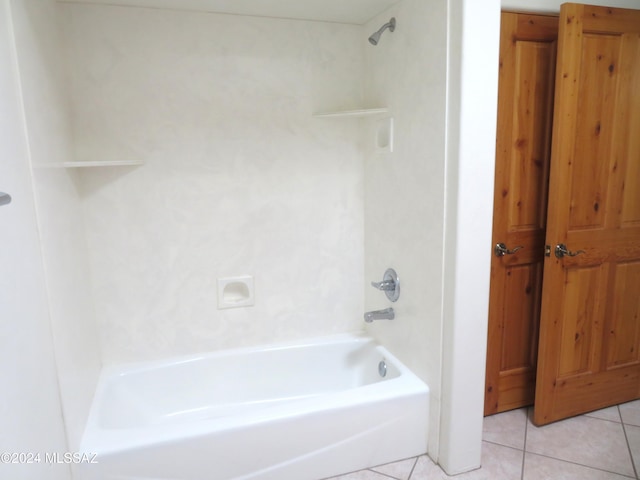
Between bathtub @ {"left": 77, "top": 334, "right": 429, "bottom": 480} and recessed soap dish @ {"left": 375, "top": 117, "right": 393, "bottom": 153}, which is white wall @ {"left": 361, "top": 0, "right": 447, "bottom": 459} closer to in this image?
recessed soap dish @ {"left": 375, "top": 117, "right": 393, "bottom": 153}

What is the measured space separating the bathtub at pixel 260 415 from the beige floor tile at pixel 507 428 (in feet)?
1.39

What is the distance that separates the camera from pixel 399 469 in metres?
1.95

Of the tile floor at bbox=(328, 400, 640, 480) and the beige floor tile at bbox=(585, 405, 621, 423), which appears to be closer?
the tile floor at bbox=(328, 400, 640, 480)

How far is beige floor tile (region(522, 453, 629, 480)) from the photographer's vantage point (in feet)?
6.17

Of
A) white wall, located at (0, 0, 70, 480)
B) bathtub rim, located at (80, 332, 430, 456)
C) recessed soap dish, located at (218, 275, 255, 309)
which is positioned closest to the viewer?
white wall, located at (0, 0, 70, 480)

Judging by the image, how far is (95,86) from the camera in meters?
2.09

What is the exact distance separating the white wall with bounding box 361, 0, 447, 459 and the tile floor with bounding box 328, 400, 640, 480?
231 mm

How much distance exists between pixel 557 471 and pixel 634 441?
1.69ft

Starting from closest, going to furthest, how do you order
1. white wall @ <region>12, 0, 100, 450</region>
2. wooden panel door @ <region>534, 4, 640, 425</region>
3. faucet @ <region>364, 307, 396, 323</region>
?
white wall @ <region>12, 0, 100, 450</region>, wooden panel door @ <region>534, 4, 640, 425</region>, faucet @ <region>364, 307, 396, 323</region>

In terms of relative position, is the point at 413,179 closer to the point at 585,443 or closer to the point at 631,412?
the point at 585,443

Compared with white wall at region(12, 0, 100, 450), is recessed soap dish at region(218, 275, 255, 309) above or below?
below

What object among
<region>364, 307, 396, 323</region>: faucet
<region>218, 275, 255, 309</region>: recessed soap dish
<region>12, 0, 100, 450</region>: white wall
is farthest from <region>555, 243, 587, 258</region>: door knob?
<region>12, 0, 100, 450</region>: white wall

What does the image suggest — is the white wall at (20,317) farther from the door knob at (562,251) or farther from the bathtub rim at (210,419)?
the door knob at (562,251)

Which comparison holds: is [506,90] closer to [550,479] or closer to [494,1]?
[494,1]
